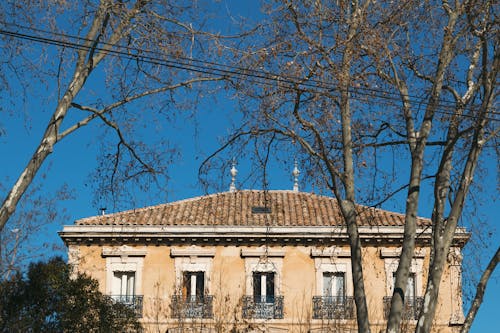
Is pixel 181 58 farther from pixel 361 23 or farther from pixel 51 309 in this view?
pixel 51 309

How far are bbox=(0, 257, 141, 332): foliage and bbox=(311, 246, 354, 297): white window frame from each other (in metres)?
6.80

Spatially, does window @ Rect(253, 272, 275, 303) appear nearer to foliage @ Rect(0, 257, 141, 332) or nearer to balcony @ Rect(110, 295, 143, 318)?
balcony @ Rect(110, 295, 143, 318)

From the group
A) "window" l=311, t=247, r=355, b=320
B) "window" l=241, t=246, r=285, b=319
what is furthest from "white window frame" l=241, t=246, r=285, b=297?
"window" l=311, t=247, r=355, b=320

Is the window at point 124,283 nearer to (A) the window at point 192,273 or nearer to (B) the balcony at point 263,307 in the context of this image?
(A) the window at point 192,273

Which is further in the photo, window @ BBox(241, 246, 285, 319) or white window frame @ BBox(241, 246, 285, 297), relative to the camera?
white window frame @ BBox(241, 246, 285, 297)

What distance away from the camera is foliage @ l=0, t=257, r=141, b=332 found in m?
20.4

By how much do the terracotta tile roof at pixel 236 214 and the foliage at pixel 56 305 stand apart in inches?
217

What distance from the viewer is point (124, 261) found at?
97.3ft

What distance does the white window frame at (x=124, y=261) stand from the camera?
97.0 ft

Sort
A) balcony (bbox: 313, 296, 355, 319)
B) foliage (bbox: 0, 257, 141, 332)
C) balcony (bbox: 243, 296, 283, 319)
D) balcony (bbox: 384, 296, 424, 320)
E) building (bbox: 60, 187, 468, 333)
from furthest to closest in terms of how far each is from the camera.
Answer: building (bbox: 60, 187, 468, 333)
balcony (bbox: 243, 296, 283, 319)
balcony (bbox: 313, 296, 355, 319)
balcony (bbox: 384, 296, 424, 320)
foliage (bbox: 0, 257, 141, 332)

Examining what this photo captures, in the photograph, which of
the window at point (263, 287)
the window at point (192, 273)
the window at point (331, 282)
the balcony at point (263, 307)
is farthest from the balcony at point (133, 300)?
the window at point (331, 282)

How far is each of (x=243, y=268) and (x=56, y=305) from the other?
346 inches

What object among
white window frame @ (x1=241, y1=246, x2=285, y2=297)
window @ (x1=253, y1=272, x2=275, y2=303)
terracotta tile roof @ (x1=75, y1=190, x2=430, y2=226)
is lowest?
window @ (x1=253, y1=272, x2=275, y2=303)

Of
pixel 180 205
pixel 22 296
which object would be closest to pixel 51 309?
pixel 22 296
